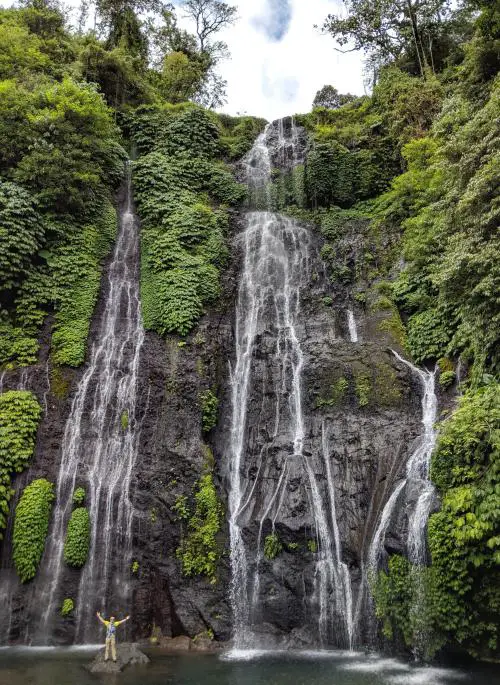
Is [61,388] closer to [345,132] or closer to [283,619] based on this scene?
[283,619]

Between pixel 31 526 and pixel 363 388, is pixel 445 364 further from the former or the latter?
pixel 31 526

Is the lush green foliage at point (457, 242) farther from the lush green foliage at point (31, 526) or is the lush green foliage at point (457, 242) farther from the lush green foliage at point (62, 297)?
the lush green foliage at point (31, 526)

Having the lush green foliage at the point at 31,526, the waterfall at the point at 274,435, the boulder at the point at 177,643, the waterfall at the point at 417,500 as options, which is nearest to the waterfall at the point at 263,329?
the waterfall at the point at 274,435

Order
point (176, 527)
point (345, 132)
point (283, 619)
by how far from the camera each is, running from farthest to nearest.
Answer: point (345, 132) < point (176, 527) < point (283, 619)

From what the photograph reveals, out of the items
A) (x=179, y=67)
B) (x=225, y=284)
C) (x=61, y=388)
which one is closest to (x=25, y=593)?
(x=61, y=388)

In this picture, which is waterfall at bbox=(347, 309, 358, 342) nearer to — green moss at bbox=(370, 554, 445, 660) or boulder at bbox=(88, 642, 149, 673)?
green moss at bbox=(370, 554, 445, 660)

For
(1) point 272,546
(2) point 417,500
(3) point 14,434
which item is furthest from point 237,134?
(2) point 417,500

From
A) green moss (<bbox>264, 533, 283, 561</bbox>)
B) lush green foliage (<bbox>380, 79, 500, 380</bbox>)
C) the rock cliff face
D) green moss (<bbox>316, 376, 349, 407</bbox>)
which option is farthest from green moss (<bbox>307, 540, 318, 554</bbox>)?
lush green foliage (<bbox>380, 79, 500, 380</bbox>)
